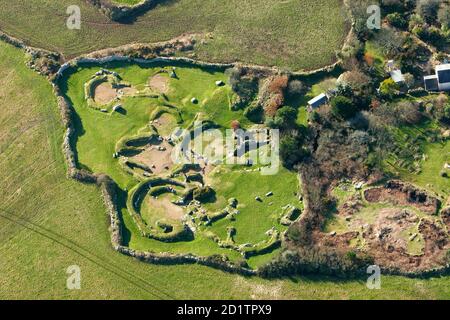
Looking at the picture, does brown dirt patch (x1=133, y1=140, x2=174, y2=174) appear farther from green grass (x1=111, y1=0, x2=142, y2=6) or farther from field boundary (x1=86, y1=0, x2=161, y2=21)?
green grass (x1=111, y1=0, x2=142, y2=6)

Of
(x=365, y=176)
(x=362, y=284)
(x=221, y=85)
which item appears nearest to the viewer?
(x=362, y=284)

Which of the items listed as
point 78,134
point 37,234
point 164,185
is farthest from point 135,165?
point 37,234

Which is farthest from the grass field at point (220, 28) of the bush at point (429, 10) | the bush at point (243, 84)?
the bush at point (429, 10)

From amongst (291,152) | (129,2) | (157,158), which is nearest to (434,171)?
(291,152)

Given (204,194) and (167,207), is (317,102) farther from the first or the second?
(167,207)

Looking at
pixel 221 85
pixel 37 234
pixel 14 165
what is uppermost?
pixel 221 85

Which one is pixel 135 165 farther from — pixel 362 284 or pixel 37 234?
pixel 362 284
